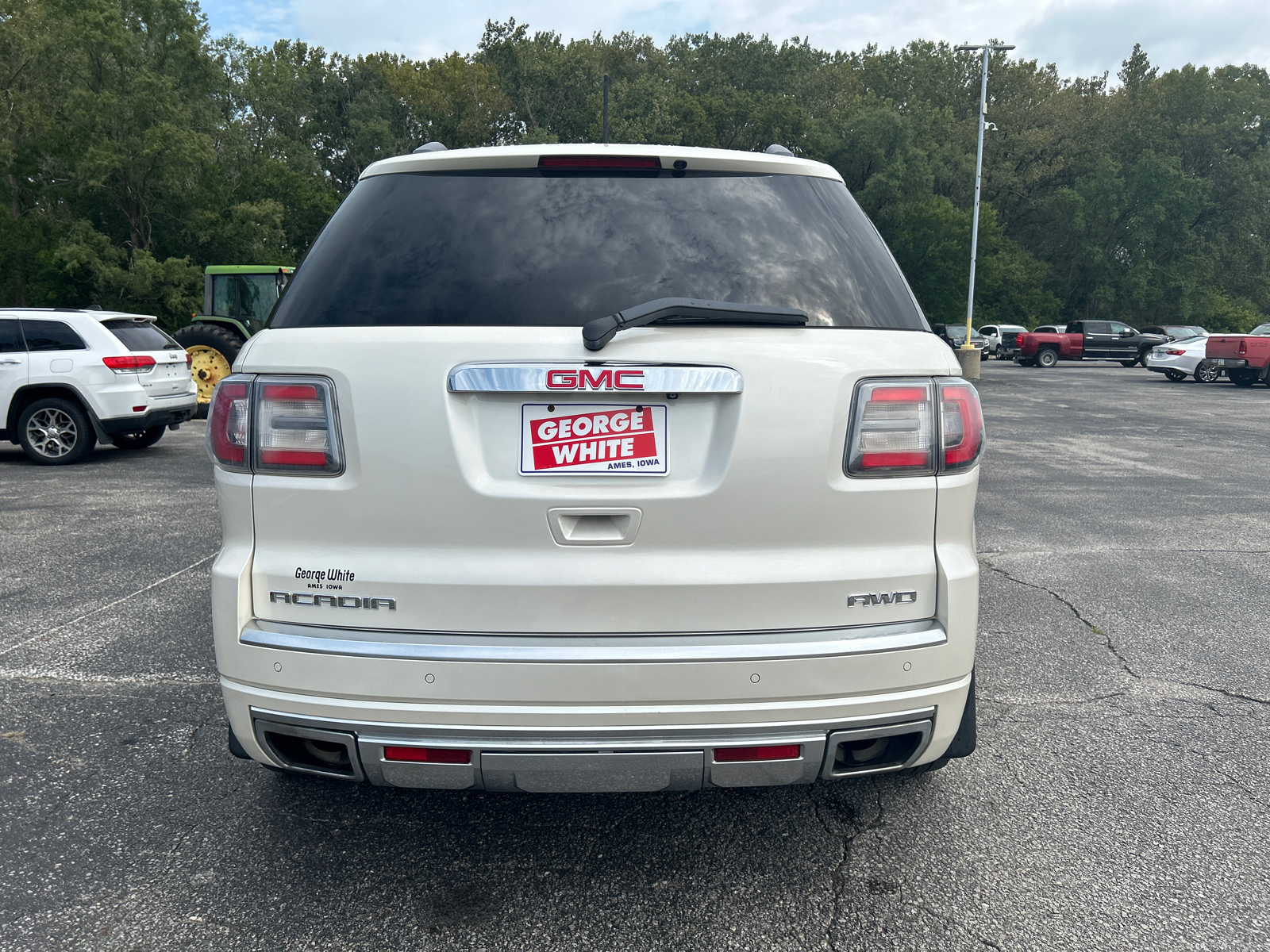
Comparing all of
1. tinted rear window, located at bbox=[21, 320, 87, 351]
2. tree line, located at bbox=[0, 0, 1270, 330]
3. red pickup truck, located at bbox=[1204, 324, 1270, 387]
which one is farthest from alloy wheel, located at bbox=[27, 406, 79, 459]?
red pickup truck, located at bbox=[1204, 324, 1270, 387]

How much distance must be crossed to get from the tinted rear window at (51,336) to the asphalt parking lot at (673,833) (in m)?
6.95

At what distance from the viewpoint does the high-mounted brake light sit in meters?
2.51

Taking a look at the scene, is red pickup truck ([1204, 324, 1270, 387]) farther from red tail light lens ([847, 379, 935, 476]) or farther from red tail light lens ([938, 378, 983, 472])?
red tail light lens ([847, 379, 935, 476])

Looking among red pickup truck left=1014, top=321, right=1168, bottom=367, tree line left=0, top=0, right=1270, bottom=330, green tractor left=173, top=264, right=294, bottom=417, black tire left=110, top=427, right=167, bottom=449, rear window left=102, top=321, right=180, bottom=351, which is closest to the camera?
rear window left=102, top=321, right=180, bottom=351

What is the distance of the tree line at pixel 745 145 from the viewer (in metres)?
33.9

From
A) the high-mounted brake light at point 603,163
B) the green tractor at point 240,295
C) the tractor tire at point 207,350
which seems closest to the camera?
the high-mounted brake light at point 603,163

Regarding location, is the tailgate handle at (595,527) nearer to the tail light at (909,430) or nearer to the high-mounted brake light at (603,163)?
the tail light at (909,430)

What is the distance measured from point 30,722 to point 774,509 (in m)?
3.16

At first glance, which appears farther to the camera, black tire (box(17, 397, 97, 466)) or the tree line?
the tree line

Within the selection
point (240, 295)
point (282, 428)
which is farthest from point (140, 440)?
point (282, 428)

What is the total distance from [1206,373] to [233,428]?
32421mm

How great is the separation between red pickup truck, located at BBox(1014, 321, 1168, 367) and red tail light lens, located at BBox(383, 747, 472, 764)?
1664 inches

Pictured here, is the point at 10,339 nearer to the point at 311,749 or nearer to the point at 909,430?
the point at 311,749

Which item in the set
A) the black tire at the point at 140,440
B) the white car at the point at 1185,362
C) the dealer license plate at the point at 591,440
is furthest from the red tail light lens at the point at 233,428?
the white car at the point at 1185,362
